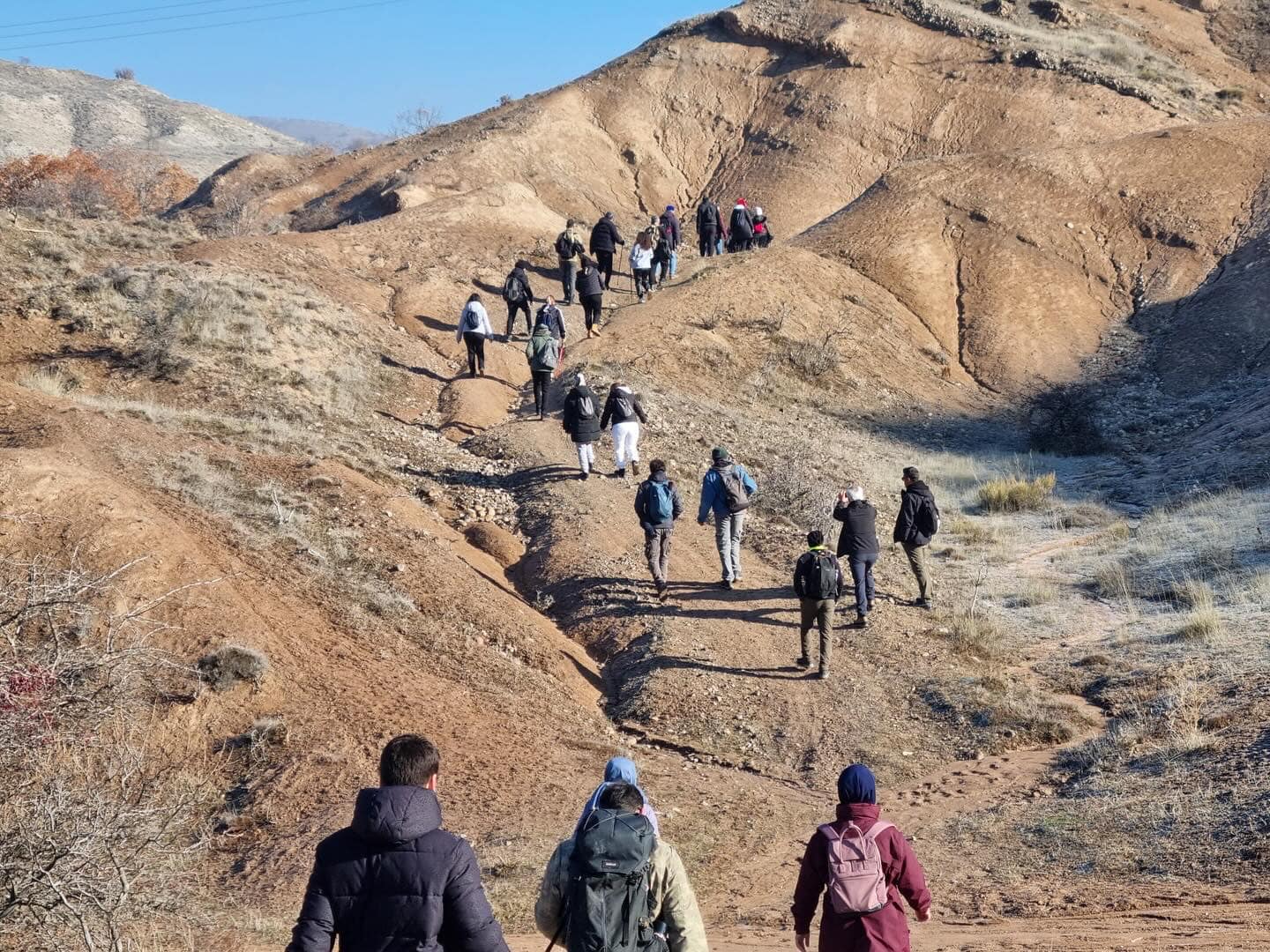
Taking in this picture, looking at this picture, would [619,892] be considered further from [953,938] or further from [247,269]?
[247,269]

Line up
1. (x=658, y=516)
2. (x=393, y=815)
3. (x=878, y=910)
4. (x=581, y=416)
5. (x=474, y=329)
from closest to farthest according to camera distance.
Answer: (x=393, y=815), (x=878, y=910), (x=658, y=516), (x=581, y=416), (x=474, y=329)

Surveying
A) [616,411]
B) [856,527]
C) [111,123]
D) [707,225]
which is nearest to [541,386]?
[616,411]

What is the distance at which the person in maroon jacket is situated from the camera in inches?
187

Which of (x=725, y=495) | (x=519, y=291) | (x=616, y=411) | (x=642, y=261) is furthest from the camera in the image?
(x=642, y=261)

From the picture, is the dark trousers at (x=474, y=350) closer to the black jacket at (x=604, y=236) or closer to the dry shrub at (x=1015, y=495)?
the black jacket at (x=604, y=236)

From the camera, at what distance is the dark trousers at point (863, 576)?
43.1 ft

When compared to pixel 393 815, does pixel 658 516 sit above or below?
above

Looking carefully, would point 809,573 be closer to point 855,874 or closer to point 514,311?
point 855,874

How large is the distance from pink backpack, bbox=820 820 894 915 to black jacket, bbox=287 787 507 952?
1.54 metres

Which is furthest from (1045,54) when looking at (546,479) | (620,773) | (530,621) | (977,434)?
(620,773)

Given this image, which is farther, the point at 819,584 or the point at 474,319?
the point at 474,319

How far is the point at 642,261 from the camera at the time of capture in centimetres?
2573

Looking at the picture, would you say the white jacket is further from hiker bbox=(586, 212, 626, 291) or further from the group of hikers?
Answer: the group of hikers

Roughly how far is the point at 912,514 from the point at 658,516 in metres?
2.90
